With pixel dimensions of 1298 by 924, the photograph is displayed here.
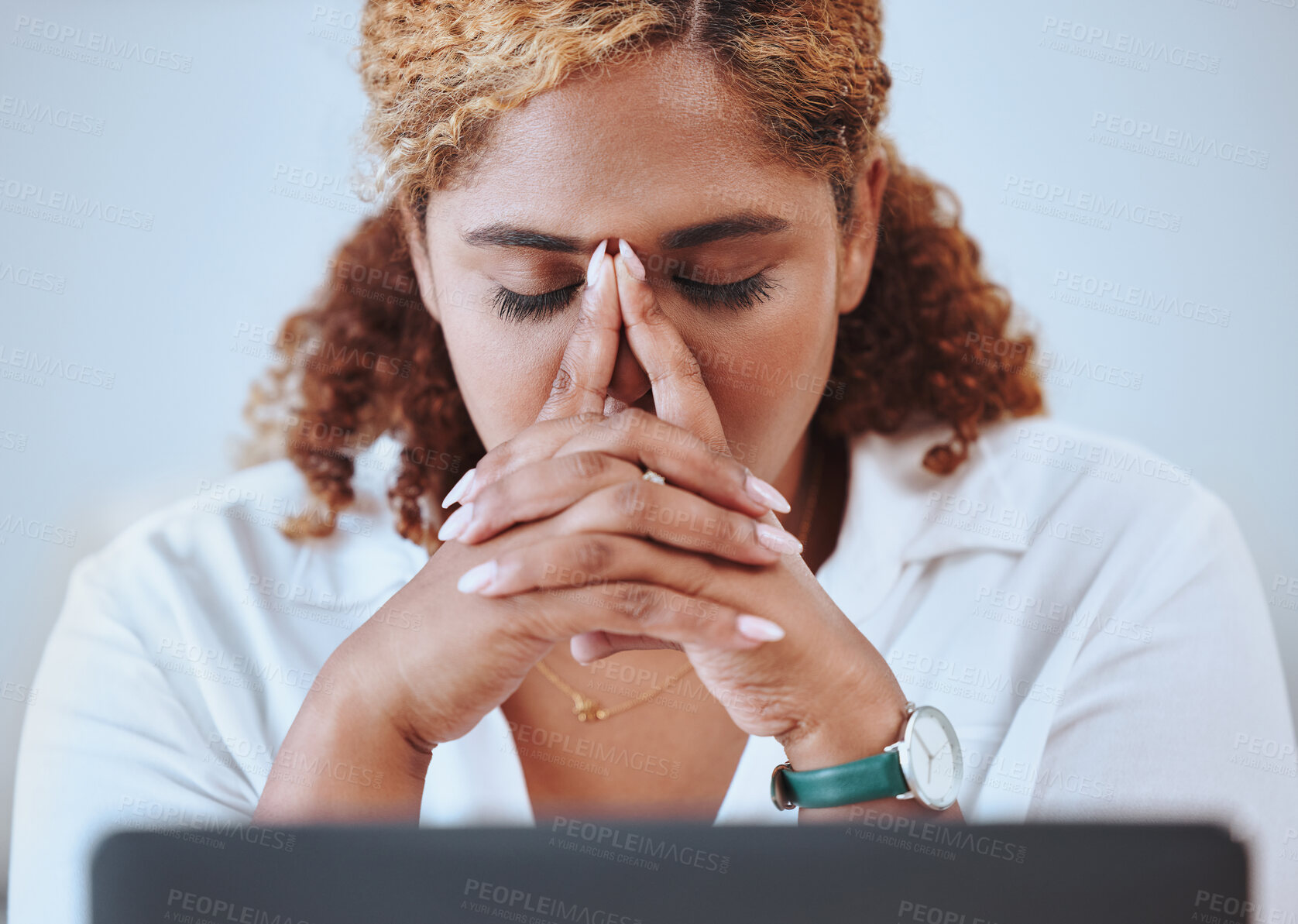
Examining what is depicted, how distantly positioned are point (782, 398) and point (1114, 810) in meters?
0.77

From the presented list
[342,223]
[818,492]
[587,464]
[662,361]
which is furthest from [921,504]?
[342,223]

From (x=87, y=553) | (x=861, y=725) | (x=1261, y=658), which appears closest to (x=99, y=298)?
(x=87, y=553)

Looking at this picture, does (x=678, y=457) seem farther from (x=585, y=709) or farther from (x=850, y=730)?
(x=585, y=709)

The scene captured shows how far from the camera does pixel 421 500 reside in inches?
66.5

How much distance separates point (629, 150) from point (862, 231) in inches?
18.0

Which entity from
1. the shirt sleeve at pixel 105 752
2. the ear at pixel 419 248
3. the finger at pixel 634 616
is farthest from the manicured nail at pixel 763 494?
the shirt sleeve at pixel 105 752

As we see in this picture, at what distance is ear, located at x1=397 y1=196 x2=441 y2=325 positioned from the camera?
1.36 metres

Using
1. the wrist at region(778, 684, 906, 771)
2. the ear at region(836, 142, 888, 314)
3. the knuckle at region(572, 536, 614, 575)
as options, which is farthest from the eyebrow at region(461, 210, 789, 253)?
the wrist at region(778, 684, 906, 771)

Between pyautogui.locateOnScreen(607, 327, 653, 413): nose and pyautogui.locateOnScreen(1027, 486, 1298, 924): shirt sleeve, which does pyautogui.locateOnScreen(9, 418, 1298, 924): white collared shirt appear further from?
pyautogui.locateOnScreen(607, 327, 653, 413): nose

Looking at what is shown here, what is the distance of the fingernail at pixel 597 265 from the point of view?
1.13 m

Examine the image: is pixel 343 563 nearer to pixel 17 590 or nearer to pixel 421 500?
pixel 421 500

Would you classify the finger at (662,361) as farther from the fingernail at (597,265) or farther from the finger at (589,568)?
the finger at (589,568)

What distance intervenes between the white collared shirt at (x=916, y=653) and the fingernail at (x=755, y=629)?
439mm

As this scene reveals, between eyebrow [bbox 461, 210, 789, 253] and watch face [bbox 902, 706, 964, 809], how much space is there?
1.81 ft
